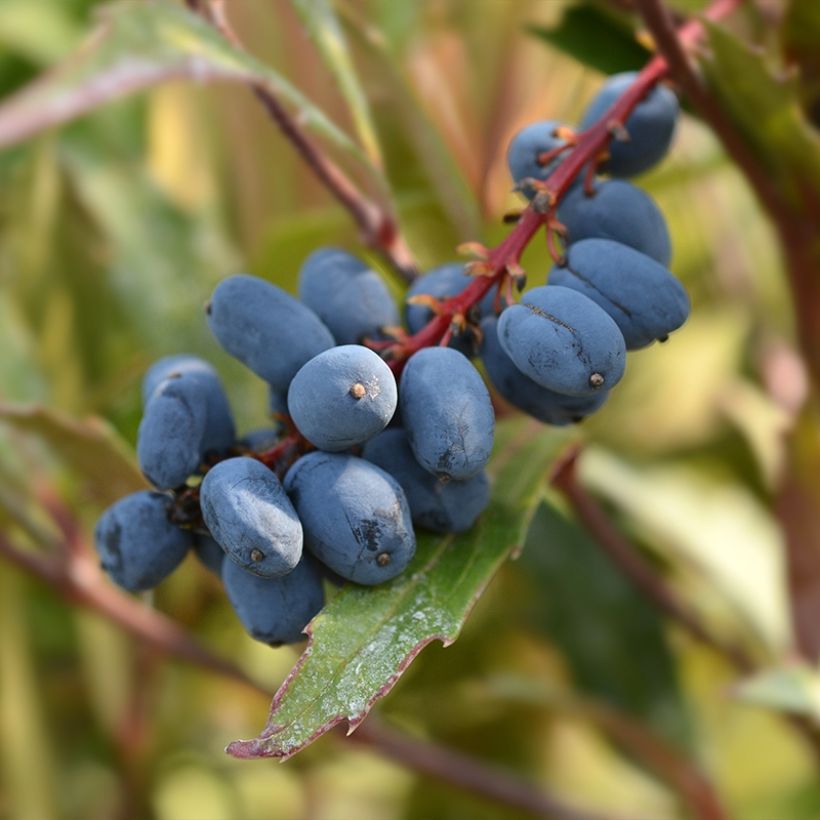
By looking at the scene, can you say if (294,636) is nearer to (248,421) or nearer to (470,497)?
(470,497)

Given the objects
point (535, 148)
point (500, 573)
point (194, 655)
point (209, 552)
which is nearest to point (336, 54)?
point (535, 148)

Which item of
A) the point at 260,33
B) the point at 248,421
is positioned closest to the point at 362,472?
the point at 248,421

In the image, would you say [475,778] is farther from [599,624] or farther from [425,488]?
[425,488]

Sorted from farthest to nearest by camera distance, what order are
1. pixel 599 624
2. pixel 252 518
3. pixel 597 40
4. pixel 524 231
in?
pixel 599 624, pixel 597 40, pixel 524 231, pixel 252 518

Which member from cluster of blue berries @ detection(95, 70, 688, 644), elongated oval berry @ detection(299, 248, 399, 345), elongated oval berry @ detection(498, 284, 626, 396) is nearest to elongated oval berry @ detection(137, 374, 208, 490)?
cluster of blue berries @ detection(95, 70, 688, 644)

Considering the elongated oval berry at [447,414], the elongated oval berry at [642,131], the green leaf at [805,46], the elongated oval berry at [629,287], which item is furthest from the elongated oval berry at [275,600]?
the green leaf at [805,46]

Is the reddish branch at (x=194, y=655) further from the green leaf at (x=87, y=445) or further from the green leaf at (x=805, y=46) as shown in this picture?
the green leaf at (x=805, y=46)
